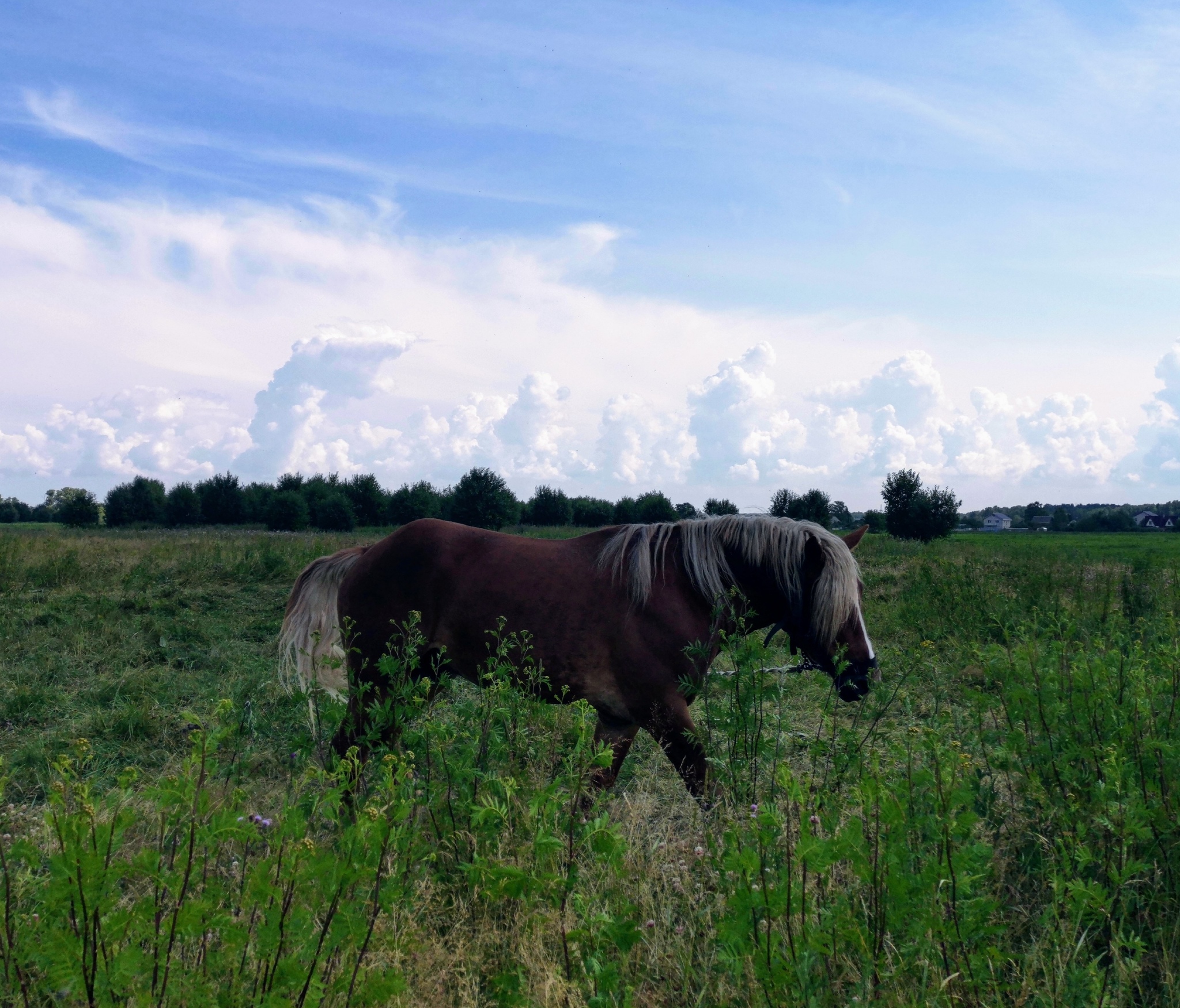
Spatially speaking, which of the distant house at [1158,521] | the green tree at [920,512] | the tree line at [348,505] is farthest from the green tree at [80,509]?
the distant house at [1158,521]

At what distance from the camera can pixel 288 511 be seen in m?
55.2

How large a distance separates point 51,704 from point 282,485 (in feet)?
219

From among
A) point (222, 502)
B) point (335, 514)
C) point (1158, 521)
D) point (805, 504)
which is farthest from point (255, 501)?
point (1158, 521)

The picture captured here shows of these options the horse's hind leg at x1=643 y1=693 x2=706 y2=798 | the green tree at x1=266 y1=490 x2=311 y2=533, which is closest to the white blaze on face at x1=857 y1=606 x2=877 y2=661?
the horse's hind leg at x1=643 y1=693 x2=706 y2=798

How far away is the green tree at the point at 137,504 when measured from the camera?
6694 centimetres

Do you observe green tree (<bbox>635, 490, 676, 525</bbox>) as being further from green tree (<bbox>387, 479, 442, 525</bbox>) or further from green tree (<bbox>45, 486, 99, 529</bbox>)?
green tree (<bbox>45, 486, 99, 529</bbox>)

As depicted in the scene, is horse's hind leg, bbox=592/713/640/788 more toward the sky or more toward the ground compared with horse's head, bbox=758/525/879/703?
more toward the ground

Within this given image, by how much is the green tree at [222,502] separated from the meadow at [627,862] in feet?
213

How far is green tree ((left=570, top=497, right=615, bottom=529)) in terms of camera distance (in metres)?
70.0

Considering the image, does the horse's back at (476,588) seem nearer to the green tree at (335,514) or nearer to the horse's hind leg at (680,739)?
the horse's hind leg at (680,739)

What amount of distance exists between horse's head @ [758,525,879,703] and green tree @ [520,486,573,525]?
6614cm

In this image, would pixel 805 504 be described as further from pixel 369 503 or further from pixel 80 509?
pixel 80 509

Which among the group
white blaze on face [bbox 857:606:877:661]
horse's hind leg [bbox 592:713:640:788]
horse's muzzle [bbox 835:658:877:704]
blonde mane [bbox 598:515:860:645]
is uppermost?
blonde mane [bbox 598:515:860:645]

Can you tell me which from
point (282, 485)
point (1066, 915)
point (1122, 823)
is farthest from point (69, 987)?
point (282, 485)
